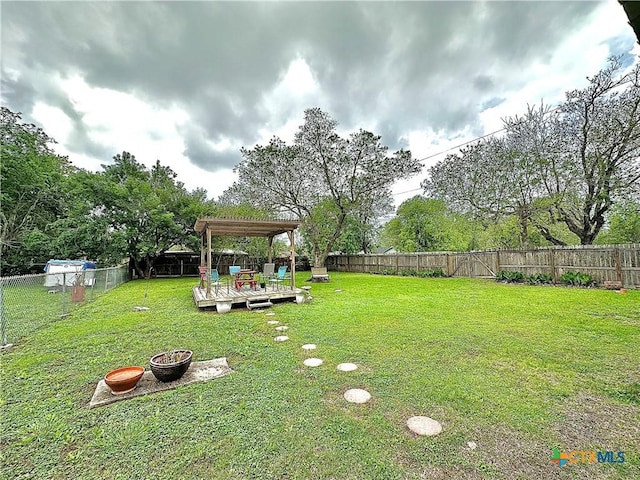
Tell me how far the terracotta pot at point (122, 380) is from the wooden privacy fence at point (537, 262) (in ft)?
42.3

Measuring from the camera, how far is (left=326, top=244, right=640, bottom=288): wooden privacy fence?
860 cm

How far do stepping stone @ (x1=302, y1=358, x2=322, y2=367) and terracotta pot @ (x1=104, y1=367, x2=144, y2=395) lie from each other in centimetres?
188

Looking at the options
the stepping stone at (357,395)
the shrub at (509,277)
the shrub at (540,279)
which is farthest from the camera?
the shrub at (509,277)

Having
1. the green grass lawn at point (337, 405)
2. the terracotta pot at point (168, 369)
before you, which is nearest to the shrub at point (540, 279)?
the green grass lawn at point (337, 405)

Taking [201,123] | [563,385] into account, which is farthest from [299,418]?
[201,123]

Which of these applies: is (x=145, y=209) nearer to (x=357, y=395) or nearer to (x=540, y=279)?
(x=357, y=395)

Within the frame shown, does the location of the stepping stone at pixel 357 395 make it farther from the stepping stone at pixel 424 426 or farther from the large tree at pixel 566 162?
the large tree at pixel 566 162

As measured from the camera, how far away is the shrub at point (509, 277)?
11.1 meters

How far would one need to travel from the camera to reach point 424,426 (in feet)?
7.22

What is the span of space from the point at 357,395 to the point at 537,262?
11.6m

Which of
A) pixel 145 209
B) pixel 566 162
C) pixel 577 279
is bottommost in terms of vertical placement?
pixel 577 279

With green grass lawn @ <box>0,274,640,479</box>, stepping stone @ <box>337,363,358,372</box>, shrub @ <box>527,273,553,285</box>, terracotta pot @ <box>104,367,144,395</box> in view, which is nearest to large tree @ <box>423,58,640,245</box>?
shrub @ <box>527,273,553,285</box>

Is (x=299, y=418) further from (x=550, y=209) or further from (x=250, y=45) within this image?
(x=550, y=209)

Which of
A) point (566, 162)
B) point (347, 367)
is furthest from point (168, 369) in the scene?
point (566, 162)
